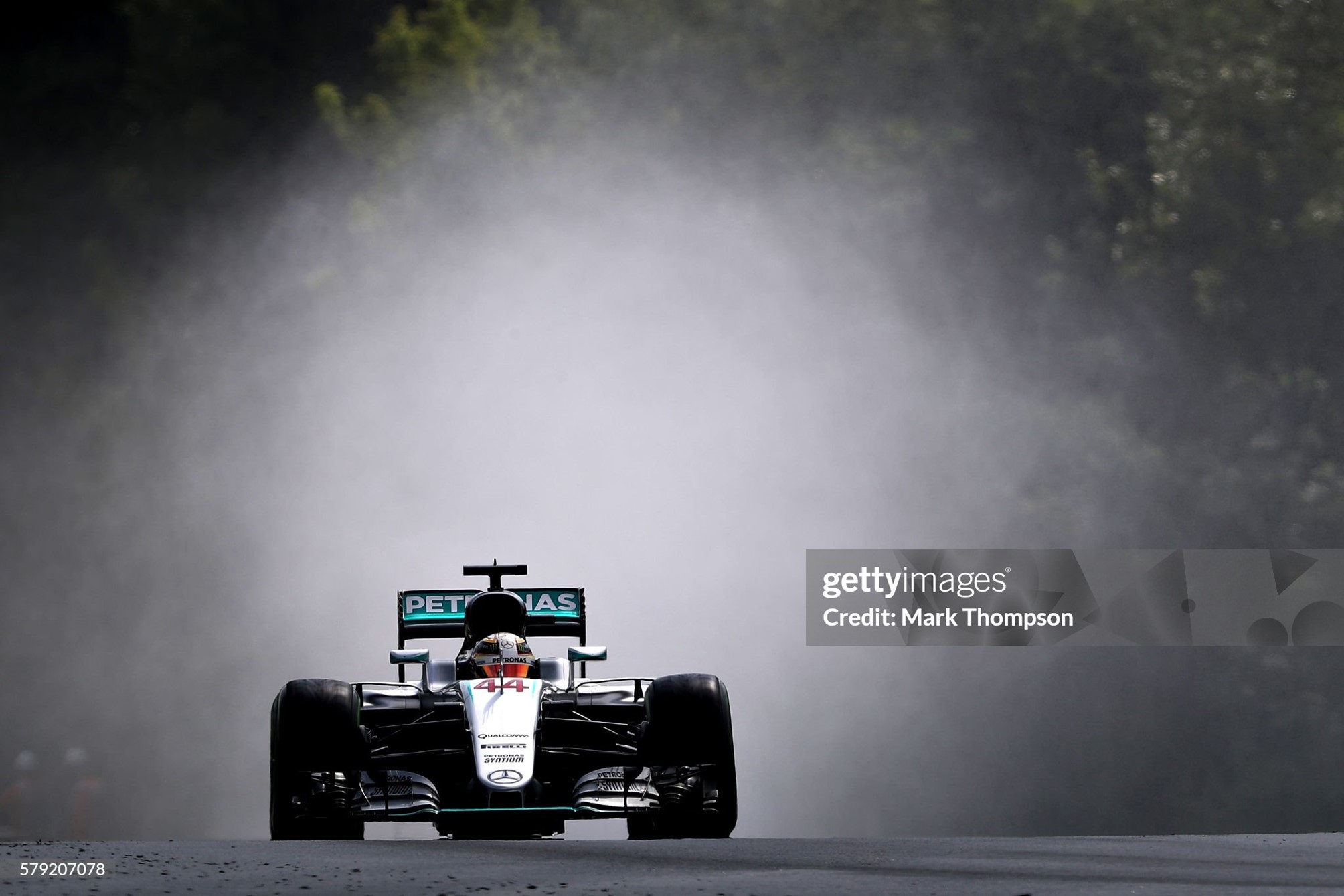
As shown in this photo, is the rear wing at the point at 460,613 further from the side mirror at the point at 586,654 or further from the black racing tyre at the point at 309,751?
the black racing tyre at the point at 309,751

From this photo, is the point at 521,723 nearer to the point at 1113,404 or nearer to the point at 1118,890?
the point at 1118,890

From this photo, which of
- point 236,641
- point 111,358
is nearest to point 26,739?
point 236,641

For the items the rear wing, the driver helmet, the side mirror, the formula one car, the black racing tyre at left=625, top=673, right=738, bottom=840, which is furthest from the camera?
the rear wing

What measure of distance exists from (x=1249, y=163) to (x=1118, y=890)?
50.8 ft

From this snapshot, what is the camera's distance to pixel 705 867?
7.39m

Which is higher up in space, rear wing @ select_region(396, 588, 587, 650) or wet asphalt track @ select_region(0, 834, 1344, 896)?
rear wing @ select_region(396, 588, 587, 650)

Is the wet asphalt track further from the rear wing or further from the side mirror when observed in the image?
the rear wing

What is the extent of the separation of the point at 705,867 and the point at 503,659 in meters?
3.56

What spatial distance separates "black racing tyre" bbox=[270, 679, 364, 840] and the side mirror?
6.09ft

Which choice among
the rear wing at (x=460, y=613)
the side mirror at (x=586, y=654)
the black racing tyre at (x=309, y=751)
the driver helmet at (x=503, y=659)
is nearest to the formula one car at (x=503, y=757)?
the black racing tyre at (x=309, y=751)

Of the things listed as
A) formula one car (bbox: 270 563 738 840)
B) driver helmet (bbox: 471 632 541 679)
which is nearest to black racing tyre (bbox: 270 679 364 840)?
formula one car (bbox: 270 563 738 840)

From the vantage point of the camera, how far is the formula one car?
9.15 meters

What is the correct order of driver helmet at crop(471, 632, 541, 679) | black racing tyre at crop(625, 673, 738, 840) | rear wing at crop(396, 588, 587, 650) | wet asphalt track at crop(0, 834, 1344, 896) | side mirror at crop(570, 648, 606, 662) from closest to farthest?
wet asphalt track at crop(0, 834, 1344, 896), black racing tyre at crop(625, 673, 738, 840), driver helmet at crop(471, 632, 541, 679), side mirror at crop(570, 648, 606, 662), rear wing at crop(396, 588, 587, 650)

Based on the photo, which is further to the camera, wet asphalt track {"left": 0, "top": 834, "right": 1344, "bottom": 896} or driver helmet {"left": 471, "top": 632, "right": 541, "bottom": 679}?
driver helmet {"left": 471, "top": 632, "right": 541, "bottom": 679}
